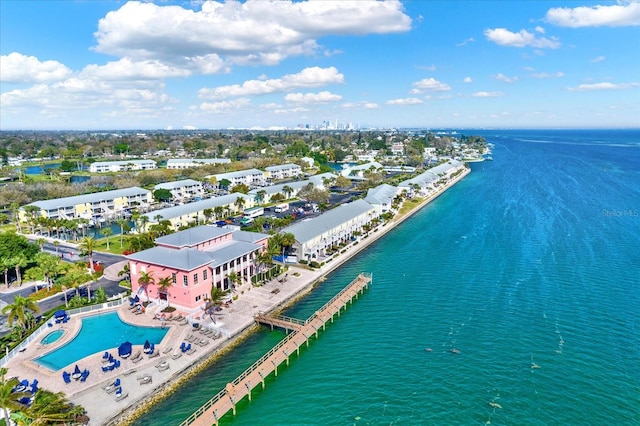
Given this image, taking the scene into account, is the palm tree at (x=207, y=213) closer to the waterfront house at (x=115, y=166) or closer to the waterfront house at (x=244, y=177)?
the waterfront house at (x=244, y=177)

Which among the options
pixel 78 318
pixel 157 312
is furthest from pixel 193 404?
pixel 78 318

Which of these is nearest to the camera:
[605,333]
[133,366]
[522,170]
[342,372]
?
[133,366]

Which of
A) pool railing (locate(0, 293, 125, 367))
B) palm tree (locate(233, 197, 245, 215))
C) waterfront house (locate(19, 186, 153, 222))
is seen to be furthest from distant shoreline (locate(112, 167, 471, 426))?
waterfront house (locate(19, 186, 153, 222))

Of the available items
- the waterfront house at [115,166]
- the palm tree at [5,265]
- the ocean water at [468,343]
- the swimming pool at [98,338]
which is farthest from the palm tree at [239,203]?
the waterfront house at [115,166]

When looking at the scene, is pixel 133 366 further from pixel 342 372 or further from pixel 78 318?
pixel 342 372

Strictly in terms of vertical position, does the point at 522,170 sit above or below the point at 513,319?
above

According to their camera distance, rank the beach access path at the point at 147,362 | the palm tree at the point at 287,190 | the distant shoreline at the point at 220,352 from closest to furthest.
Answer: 1. the distant shoreline at the point at 220,352
2. the beach access path at the point at 147,362
3. the palm tree at the point at 287,190

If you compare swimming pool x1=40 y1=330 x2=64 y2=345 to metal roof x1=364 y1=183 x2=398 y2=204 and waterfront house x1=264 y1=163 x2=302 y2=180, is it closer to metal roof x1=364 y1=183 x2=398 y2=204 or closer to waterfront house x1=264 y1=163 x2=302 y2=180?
metal roof x1=364 y1=183 x2=398 y2=204
